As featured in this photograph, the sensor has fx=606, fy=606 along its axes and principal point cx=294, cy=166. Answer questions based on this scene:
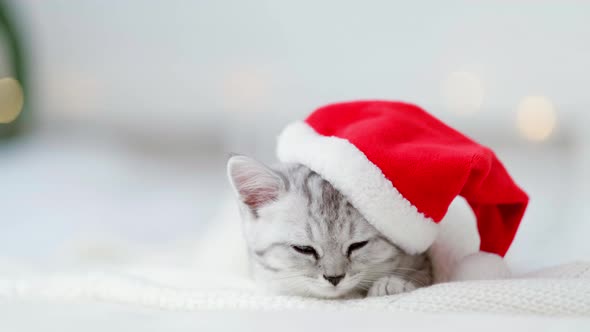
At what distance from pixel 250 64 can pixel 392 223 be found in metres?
2.40

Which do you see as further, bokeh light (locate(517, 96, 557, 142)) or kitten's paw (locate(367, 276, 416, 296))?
bokeh light (locate(517, 96, 557, 142))

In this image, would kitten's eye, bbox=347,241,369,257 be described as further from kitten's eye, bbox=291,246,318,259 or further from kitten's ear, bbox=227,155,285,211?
kitten's ear, bbox=227,155,285,211

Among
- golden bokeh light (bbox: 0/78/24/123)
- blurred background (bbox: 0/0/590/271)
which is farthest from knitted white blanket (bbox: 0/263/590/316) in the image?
golden bokeh light (bbox: 0/78/24/123)

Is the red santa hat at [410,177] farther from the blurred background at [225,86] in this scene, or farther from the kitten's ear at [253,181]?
the blurred background at [225,86]

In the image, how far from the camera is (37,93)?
147 inches

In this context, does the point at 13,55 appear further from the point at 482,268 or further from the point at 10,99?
the point at 482,268

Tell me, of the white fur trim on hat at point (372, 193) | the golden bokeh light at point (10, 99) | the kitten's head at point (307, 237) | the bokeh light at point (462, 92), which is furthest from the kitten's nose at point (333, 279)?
the golden bokeh light at point (10, 99)

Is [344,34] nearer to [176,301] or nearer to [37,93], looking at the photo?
[37,93]

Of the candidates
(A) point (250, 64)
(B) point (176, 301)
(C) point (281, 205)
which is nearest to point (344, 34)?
(A) point (250, 64)

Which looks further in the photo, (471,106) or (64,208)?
(471,106)

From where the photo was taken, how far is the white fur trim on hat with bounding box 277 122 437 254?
1152 mm

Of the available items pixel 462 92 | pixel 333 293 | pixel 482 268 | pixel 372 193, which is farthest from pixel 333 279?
pixel 462 92

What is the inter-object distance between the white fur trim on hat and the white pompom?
0.35ft

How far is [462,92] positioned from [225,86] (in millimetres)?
1331
